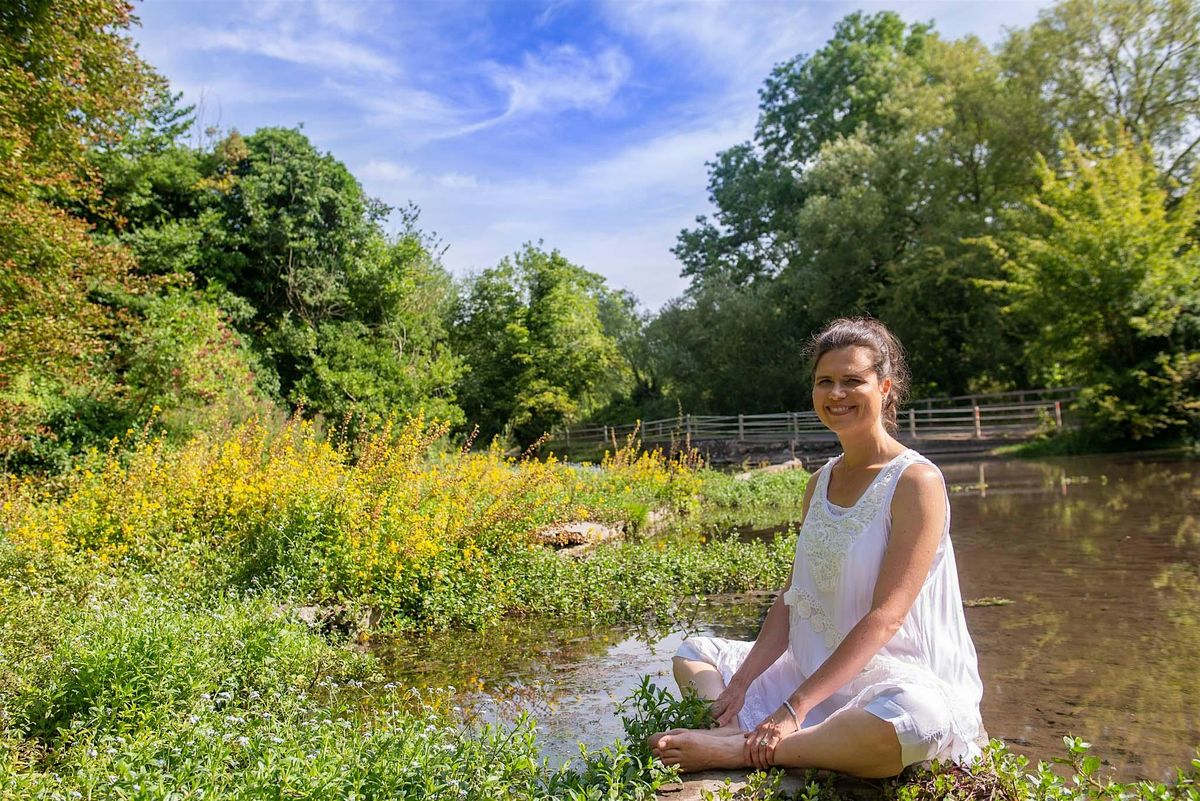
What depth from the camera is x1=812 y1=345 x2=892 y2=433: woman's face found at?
8.68 ft

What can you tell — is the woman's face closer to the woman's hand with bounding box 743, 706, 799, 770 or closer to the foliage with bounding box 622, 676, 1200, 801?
the woman's hand with bounding box 743, 706, 799, 770

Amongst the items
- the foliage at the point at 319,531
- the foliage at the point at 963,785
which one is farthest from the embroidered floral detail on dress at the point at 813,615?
the foliage at the point at 319,531

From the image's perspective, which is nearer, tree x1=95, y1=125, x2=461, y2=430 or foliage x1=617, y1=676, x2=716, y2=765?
foliage x1=617, y1=676, x2=716, y2=765

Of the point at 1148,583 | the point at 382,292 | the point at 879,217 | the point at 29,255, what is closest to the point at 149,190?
the point at 382,292

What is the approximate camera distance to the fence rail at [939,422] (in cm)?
2338

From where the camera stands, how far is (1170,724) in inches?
129

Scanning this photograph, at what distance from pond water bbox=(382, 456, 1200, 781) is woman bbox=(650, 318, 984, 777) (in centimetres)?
95

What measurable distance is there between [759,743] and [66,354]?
8958 mm

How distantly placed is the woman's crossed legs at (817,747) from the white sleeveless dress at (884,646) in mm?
41

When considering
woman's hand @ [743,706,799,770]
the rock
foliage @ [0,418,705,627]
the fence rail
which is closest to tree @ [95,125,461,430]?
the fence rail

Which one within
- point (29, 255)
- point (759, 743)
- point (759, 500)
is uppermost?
point (29, 255)

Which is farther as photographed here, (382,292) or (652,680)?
(382,292)

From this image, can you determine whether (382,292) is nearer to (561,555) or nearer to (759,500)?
(759,500)

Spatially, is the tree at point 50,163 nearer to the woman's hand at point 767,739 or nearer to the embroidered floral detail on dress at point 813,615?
the embroidered floral detail on dress at point 813,615
